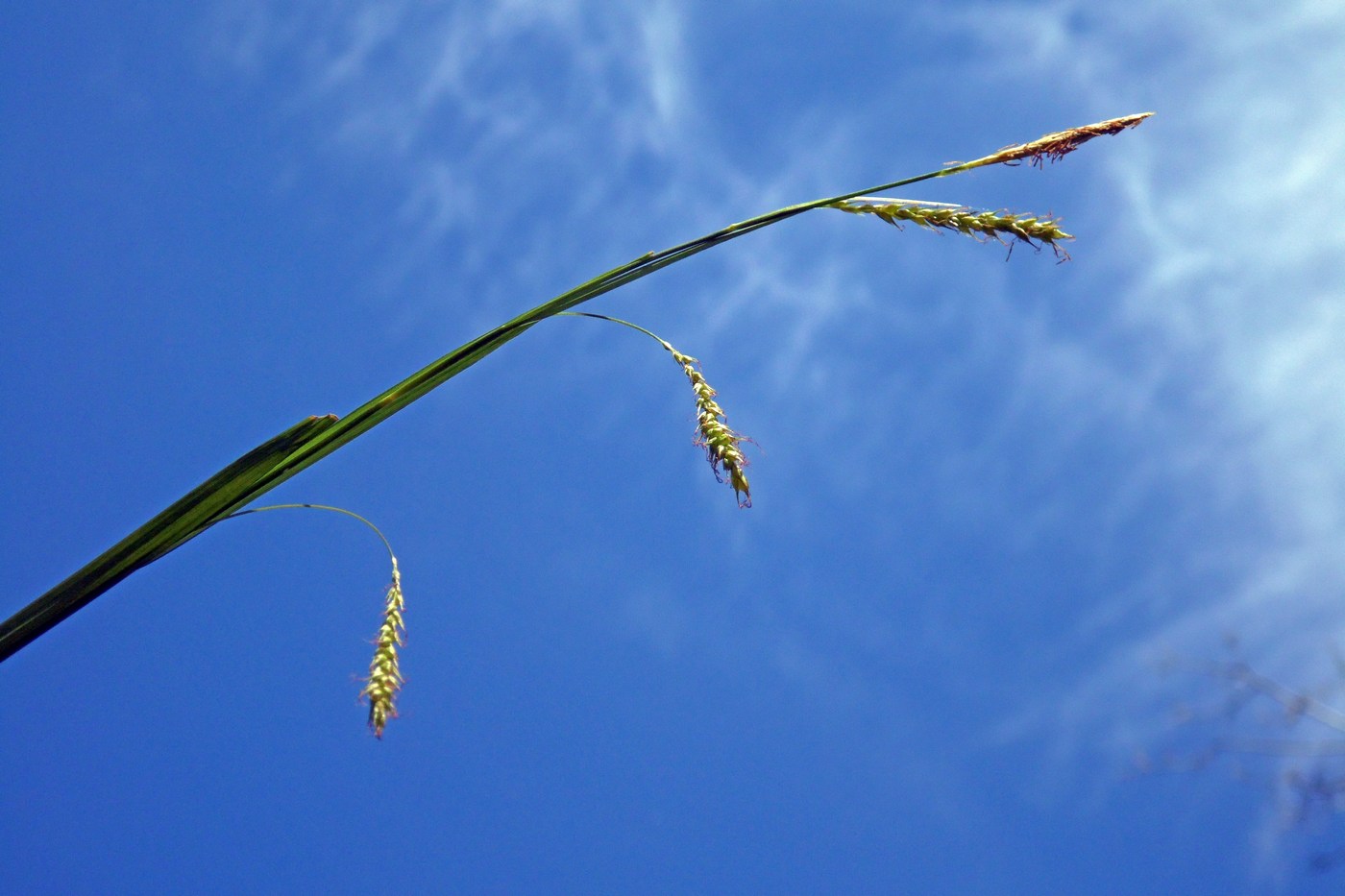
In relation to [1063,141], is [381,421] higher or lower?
lower

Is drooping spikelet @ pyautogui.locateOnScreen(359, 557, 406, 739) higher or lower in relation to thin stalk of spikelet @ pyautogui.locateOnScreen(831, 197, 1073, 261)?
lower

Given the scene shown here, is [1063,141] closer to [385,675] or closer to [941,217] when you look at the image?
[941,217]

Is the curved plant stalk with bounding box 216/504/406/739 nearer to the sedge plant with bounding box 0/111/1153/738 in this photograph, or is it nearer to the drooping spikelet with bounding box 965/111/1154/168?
the sedge plant with bounding box 0/111/1153/738

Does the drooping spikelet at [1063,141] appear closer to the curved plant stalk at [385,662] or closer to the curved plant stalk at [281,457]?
the curved plant stalk at [281,457]

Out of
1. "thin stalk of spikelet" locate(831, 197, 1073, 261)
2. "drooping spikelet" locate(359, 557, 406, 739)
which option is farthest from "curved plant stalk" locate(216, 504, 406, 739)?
"thin stalk of spikelet" locate(831, 197, 1073, 261)

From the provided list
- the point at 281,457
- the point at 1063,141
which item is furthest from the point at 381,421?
the point at 1063,141

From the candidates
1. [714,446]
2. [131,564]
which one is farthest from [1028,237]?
[131,564]

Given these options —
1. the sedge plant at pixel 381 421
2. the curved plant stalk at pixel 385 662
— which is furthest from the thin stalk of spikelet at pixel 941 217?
the curved plant stalk at pixel 385 662
